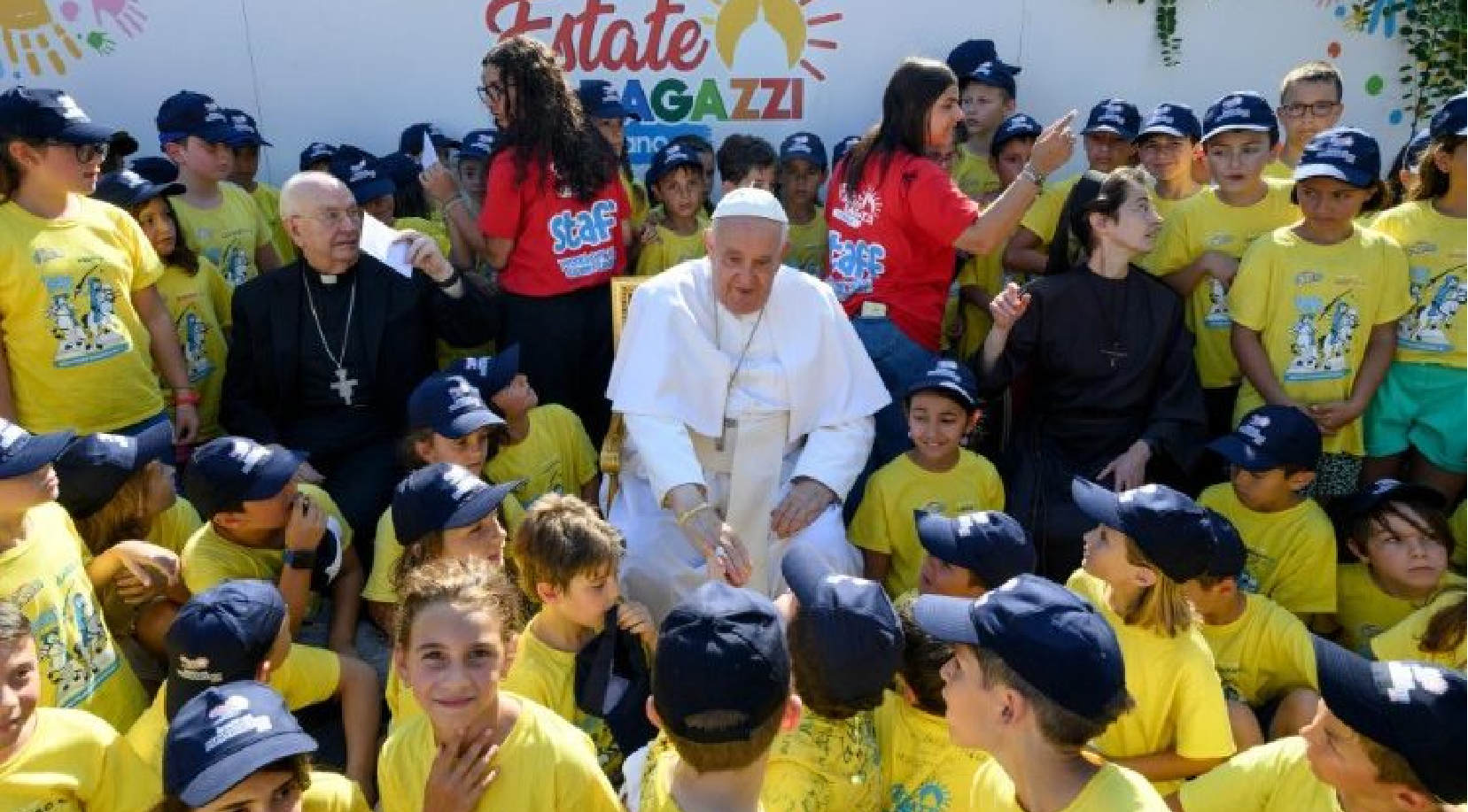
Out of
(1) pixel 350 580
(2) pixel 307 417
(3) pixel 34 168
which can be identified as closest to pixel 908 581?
(1) pixel 350 580

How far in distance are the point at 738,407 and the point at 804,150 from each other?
1877 mm

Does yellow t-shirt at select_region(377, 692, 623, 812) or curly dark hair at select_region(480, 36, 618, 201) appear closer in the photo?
yellow t-shirt at select_region(377, 692, 623, 812)

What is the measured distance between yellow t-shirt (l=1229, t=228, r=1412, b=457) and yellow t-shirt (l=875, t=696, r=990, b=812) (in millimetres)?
2408

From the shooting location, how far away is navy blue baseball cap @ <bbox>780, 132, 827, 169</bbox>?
566 centimetres

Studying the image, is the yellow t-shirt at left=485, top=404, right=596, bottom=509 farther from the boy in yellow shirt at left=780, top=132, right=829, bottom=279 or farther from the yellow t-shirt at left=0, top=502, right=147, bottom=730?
the boy in yellow shirt at left=780, top=132, right=829, bottom=279

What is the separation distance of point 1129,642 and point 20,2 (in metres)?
5.56

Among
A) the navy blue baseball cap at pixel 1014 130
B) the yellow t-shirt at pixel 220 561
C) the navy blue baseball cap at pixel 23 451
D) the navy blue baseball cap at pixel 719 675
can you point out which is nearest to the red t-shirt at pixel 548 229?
the yellow t-shirt at pixel 220 561

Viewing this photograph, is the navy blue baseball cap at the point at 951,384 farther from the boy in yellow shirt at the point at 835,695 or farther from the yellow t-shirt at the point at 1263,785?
the yellow t-shirt at the point at 1263,785

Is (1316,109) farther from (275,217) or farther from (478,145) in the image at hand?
(275,217)

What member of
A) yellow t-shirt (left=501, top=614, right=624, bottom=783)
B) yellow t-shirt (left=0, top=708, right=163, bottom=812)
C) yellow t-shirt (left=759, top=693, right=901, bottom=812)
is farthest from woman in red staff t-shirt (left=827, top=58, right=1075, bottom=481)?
yellow t-shirt (left=0, top=708, right=163, bottom=812)

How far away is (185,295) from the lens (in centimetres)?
475

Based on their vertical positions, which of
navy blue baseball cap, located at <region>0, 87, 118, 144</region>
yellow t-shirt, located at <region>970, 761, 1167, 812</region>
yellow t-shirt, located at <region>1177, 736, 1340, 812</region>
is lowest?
yellow t-shirt, located at <region>1177, 736, 1340, 812</region>

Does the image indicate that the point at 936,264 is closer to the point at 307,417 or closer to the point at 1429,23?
the point at 307,417

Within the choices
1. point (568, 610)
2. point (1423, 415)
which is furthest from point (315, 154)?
point (1423, 415)
